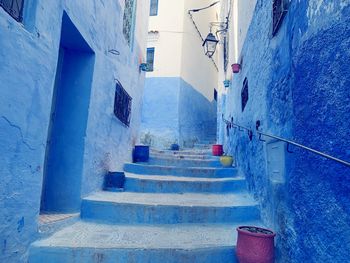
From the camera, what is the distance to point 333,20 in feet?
6.35

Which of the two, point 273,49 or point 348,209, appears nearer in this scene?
point 348,209

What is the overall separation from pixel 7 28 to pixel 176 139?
9.42 m

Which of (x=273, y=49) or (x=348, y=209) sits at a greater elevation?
(x=273, y=49)

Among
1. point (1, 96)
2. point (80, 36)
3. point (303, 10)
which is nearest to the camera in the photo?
point (1, 96)

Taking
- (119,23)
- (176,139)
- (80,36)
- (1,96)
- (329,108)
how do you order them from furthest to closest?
(176,139) → (119,23) → (80,36) → (1,96) → (329,108)

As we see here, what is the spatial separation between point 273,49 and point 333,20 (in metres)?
1.46

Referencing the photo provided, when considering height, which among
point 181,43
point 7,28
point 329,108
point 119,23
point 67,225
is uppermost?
point 181,43

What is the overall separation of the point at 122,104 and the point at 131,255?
3.59 metres

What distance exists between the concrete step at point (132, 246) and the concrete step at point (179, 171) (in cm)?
217

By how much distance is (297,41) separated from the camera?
250 centimetres

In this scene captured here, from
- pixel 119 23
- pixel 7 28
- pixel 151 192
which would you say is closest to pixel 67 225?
pixel 151 192

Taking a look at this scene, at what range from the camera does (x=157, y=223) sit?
362 centimetres

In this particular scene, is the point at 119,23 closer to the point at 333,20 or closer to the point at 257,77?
the point at 257,77

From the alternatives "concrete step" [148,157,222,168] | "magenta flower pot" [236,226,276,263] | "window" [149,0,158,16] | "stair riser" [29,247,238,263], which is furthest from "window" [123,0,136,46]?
"window" [149,0,158,16]
